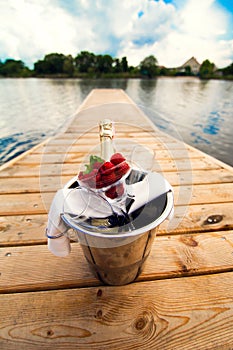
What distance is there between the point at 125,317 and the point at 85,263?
0.29 m

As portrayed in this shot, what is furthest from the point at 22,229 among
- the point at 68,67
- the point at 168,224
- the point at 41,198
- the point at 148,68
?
the point at 68,67

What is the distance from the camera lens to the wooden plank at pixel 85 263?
0.80 meters

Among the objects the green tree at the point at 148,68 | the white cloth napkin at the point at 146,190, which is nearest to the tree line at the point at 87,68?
the green tree at the point at 148,68

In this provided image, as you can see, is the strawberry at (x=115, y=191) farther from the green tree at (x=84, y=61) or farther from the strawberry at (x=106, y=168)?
the green tree at (x=84, y=61)

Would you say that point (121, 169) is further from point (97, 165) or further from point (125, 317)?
point (125, 317)

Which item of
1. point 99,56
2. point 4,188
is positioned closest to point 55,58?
point 99,56

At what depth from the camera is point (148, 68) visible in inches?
1479

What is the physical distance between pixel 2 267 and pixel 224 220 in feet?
4.03

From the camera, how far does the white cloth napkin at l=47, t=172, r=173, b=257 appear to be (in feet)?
1.90

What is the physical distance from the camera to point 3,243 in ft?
3.19

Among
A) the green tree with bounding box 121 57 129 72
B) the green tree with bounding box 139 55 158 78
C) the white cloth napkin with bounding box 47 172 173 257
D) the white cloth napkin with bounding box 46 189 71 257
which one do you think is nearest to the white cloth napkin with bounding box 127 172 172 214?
the white cloth napkin with bounding box 47 172 173 257

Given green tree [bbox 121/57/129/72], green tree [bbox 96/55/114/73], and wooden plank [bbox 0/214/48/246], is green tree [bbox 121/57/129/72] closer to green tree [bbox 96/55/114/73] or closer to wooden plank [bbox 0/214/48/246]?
green tree [bbox 96/55/114/73]

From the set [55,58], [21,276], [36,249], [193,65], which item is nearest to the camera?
[21,276]

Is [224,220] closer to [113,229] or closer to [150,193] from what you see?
[150,193]
